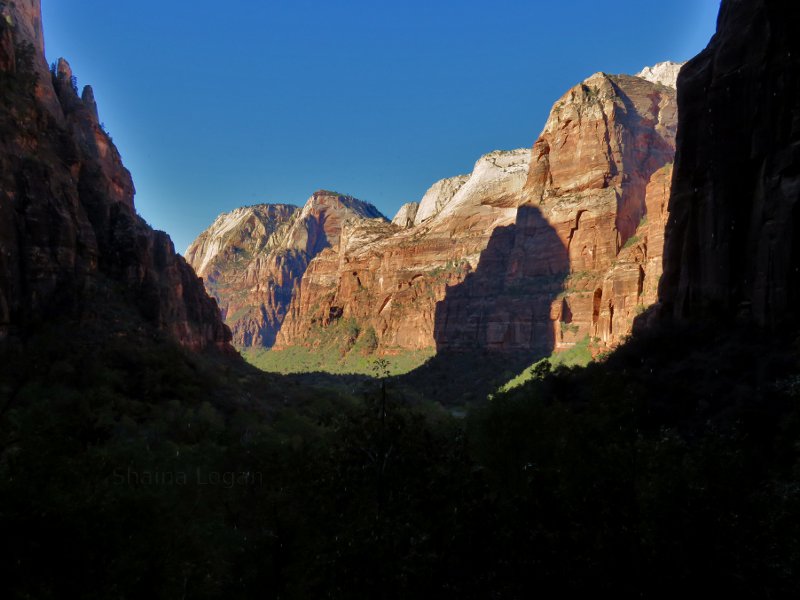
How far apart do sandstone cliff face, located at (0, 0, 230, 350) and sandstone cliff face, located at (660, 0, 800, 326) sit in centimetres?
3845

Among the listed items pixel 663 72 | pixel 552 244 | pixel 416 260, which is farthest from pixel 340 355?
pixel 663 72

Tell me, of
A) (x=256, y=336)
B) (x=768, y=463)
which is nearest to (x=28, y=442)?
(x=768, y=463)

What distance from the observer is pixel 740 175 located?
26.8 m

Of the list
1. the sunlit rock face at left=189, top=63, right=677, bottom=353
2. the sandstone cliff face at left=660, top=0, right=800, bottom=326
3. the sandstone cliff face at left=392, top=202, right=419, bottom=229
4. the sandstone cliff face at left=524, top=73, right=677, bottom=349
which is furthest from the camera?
the sandstone cliff face at left=392, top=202, right=419, bottom=229

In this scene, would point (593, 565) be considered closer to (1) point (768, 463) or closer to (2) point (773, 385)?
(1) point (768, 463)

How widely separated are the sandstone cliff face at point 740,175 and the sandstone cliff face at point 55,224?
38.5 metres

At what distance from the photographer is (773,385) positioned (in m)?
18.9

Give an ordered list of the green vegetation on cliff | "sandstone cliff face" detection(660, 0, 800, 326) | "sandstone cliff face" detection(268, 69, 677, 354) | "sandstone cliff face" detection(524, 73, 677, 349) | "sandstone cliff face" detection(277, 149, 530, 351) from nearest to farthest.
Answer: "sandstone cliff face" detection(660, 0, 800, 326), "sandstone cliff face" detection(268, 69, 677, 354), "sandstone cliff face" detection(524, 73, 677, 349), the green vegetation on cliff, "sandstone cliff face" detection(277, 149, 530, 351)

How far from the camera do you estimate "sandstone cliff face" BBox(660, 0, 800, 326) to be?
75.6ft

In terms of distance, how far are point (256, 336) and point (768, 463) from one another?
617ft

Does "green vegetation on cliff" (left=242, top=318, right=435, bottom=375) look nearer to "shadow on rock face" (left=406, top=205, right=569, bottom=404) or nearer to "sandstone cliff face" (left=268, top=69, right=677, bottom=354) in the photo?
"sandstone cliff face" (left=268, top=69, right=677, bottom=354)

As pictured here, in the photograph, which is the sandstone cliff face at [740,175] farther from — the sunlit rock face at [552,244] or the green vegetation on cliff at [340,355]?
the green vegetation on cliff at [340,355]

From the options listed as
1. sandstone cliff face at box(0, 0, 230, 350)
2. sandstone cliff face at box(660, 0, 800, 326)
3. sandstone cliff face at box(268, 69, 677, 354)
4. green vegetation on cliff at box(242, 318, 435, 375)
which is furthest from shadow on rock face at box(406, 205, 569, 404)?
sandstone cliff face at box(660, 0, 800, 326)

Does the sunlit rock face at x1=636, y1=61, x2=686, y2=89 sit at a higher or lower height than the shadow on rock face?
higher
